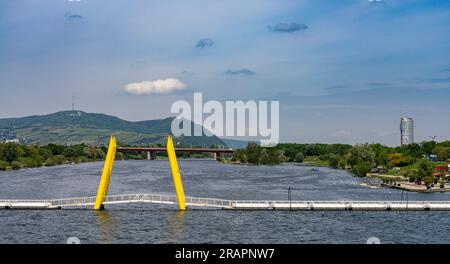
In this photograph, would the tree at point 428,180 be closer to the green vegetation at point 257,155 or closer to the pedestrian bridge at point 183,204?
the pedestrian bridge at point 183,204

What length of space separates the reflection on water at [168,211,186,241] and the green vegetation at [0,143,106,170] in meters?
87.5

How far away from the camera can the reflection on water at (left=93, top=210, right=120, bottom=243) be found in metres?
35.6

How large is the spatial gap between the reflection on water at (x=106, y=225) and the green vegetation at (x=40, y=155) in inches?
3327

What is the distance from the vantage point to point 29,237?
117 feet

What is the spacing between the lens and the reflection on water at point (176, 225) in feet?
119

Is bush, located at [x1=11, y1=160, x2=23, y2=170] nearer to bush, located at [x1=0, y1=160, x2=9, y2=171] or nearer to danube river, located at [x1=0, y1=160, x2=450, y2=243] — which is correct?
bush, located at [x1=0, y1=160, x2=9, y2=171]

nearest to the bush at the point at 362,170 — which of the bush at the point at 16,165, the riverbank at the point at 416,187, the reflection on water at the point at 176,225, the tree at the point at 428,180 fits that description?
Result: the riverbank at the point at 416,187

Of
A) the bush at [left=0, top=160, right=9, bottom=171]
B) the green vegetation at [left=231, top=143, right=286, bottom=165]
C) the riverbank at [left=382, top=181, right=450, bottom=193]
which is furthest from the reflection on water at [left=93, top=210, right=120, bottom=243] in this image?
the green vegetation at [left=231, top=143, right=286, bottom=165]

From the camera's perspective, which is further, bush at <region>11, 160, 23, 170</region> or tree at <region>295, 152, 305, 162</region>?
tree at <region>295, 152, 305, 162</region>

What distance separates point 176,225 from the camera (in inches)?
1601

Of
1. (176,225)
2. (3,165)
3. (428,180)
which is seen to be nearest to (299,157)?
(3,165)
